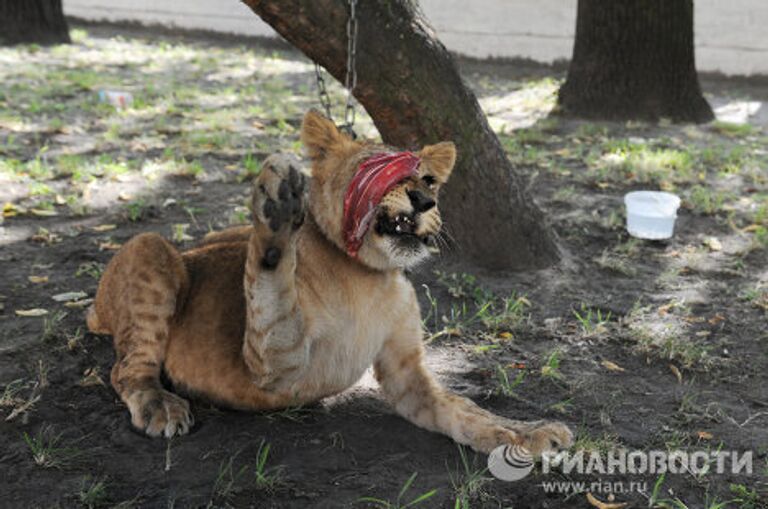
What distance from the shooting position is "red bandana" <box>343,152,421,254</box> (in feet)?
10.3

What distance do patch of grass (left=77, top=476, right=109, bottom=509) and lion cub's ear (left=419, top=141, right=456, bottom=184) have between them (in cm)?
170

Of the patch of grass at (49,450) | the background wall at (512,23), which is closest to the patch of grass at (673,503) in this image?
the patch of grass at (49,450)

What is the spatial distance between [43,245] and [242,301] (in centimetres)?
269

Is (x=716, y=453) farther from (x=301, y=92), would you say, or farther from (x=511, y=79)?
(x=511, y=79)

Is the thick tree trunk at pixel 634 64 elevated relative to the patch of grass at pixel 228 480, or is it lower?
elevated

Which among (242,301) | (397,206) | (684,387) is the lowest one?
(684,387)

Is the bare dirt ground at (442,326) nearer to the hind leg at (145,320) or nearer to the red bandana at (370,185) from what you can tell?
the hind leg at (145,320)

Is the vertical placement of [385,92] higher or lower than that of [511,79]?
higher

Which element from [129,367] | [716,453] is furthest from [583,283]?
[129,367]

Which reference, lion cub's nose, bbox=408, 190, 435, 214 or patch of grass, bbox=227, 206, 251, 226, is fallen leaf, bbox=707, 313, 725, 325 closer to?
lion cub's nose, bbox=408, 190, 435, 214

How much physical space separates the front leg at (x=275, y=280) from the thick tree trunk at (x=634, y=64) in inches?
268

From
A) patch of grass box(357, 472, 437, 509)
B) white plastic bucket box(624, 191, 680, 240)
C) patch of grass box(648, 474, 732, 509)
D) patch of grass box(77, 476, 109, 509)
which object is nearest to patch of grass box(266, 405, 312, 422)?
patch of grass box(357, 472, 437, 509)

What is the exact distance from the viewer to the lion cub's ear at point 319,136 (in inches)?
136

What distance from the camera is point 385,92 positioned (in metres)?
5.14
